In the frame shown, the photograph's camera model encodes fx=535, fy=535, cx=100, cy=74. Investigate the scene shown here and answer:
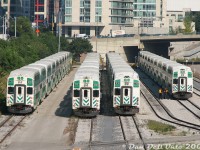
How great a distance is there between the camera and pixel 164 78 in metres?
58.8

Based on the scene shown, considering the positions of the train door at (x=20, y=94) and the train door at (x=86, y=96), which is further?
the train door at (x=20, y=94)

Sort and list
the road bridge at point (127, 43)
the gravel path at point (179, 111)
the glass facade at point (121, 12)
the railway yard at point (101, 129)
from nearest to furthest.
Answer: the railway yard at point (101, 129)
the gravel path at point (179, 111)
the road bridge at point (127, 43)
the glass facade at point (121, 12)

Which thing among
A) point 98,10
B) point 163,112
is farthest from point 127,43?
point 163,112

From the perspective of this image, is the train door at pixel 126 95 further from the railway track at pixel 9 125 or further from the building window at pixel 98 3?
the building window at pixel 98 3

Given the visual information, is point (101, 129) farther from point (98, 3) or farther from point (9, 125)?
point (98, 3)

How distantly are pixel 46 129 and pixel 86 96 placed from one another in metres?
4.63

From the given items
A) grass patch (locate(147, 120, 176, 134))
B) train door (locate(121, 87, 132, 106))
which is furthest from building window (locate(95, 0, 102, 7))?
grass patch (locate(147, 120, 176, 134))

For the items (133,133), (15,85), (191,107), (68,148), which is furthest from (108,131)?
(191,107)

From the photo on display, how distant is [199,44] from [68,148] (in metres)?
134

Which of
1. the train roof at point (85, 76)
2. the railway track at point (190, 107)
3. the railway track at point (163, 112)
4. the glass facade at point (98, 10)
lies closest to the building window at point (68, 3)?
the glass facade at point (98, 10)

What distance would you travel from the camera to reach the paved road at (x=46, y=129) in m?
31.3

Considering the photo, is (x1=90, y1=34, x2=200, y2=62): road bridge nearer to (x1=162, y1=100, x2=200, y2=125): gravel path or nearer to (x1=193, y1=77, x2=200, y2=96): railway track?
(x1=193, y1=77, x2=200, y2=96): railway track

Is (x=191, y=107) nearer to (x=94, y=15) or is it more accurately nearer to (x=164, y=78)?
(x=164, y=78)

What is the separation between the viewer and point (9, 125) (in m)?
37.5
